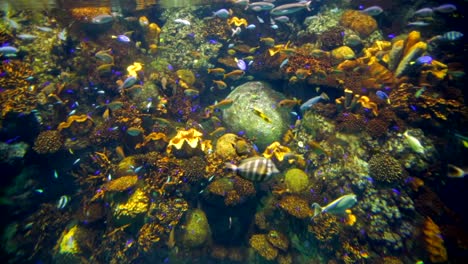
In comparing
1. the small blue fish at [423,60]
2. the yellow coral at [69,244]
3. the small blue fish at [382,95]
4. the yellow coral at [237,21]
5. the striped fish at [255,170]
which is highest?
the small blue fish at [423,60]

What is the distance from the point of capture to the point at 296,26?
11875 mm

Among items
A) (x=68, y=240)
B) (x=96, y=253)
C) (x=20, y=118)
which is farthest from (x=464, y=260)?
(x=20, y=118)

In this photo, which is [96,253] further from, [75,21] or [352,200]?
[75,21]

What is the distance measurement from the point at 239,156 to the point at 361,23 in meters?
9.19

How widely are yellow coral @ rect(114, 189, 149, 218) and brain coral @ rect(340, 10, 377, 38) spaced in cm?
1132

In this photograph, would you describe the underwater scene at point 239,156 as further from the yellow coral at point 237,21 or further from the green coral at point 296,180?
the yellow coral at point 237,21

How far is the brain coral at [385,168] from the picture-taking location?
6477 mm

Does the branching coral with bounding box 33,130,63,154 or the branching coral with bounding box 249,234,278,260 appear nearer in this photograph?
the branching coral with bounding box 249,234,278,260

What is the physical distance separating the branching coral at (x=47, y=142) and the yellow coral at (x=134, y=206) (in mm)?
3174

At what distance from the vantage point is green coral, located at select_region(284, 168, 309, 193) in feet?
23.4

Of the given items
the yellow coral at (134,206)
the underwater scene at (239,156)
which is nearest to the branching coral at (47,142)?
the underwater scene at (239,156)

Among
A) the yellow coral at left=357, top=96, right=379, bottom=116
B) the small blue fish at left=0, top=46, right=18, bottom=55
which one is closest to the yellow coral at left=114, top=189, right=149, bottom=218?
the small blue fish at left=0, top=46, right=18, bottom=55

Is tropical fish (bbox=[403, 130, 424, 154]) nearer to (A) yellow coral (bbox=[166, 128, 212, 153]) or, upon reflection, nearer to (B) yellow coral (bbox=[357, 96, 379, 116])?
(B) yellow coral (bbox=[357, 96, 379, 116])

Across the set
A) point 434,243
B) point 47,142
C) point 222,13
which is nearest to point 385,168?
point 434,243
